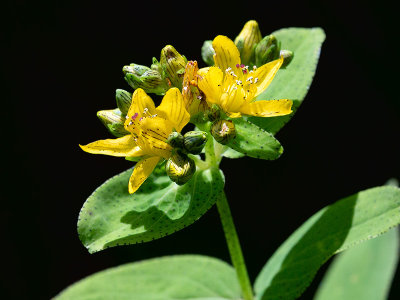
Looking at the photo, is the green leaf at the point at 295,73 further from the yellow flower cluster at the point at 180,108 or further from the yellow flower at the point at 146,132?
the yellow flower at the point at 146,132

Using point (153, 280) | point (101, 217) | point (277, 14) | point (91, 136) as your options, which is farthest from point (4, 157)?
point (277, 14)

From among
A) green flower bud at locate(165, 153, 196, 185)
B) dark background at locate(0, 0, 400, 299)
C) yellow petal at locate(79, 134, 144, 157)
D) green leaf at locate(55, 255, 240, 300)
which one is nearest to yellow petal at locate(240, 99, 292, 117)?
green flower bud at locate(165, 153, 196, 185)

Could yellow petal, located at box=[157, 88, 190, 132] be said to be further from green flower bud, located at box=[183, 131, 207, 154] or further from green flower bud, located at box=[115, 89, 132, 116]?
green flower bud, located at box=[115, 89, 132, 116]

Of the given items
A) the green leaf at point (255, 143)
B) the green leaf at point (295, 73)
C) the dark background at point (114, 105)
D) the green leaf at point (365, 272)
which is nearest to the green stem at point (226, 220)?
the green leaf at point (255, 143)

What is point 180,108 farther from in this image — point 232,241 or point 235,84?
point 232,241

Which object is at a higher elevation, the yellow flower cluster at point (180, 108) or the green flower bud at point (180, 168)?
the yellow flower cluster at point (180, 108)

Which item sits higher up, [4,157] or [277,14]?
[277,14]

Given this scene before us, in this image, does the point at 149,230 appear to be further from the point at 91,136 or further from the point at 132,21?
the point at 132,21
